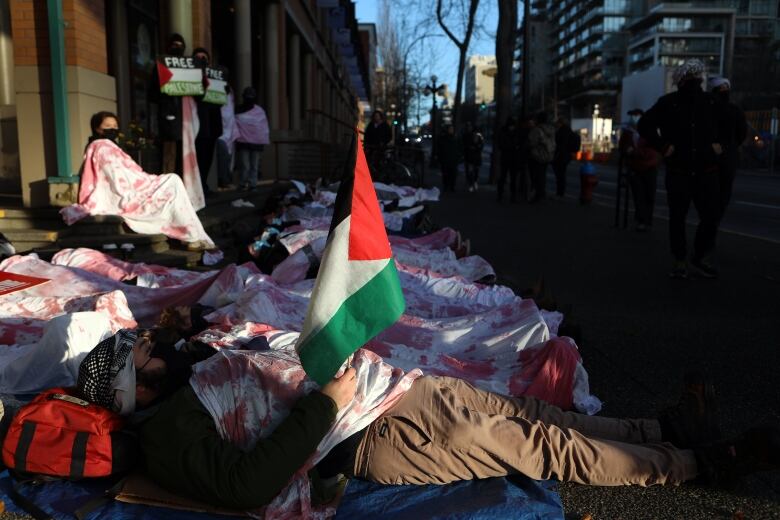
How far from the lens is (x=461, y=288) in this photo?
530 cm

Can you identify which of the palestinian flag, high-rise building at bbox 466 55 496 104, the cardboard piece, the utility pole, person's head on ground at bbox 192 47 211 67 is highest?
high-rise building at bbox 466 55 496 104

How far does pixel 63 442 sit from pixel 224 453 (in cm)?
63

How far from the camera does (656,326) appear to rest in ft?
17.7

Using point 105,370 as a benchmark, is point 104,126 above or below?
above

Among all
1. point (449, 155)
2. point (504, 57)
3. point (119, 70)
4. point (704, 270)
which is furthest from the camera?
point (449, 155)

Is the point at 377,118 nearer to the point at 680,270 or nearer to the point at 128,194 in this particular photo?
the point at 128,194

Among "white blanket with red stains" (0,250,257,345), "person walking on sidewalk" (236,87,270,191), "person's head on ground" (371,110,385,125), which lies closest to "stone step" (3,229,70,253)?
"white blanket with red stains" (0,250,257,345)

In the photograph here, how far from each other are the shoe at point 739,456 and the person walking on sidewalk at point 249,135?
11.0 metres

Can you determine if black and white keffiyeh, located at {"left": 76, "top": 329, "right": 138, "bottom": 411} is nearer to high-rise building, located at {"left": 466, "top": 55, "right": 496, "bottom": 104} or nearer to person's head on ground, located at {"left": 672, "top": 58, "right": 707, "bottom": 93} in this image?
person's head on ground, located at {"left": 672, "top": 58, "right": 707, "bottom": 93}

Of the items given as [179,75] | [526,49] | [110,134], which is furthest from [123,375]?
[526,49]

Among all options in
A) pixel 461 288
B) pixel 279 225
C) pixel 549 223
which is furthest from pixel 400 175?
pixel 461 288

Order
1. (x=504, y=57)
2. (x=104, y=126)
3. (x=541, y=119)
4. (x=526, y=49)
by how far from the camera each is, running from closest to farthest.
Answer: (x=104, y=126), (x=541, y=119), (x=526, y=49), (x=504, y=57)

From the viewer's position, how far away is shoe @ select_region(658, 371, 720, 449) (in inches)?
119

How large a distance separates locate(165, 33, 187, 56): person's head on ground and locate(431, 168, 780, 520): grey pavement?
441 centimetres
